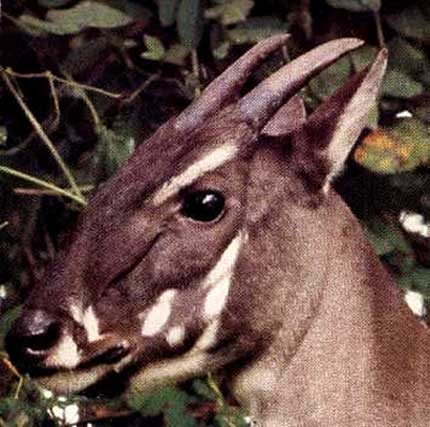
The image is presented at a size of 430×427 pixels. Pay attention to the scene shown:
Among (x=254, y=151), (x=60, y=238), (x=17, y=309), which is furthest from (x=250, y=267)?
Result: (x=60, y=238)

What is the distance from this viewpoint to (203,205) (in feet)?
11.8

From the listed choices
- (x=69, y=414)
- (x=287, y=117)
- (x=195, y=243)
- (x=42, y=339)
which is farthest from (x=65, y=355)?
(x=69, y=414)

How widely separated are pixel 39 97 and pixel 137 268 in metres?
1.48

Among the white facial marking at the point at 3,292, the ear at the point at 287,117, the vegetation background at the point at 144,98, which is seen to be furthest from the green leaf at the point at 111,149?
the ear at the point at 287,117

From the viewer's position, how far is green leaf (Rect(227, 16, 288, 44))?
4668 mm

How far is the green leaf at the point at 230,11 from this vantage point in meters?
4.63

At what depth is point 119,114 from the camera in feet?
15.8

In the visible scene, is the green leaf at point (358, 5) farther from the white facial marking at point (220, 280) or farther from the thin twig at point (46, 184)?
the white facial marking at point (220, 280)

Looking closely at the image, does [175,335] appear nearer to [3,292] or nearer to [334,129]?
[334,129]

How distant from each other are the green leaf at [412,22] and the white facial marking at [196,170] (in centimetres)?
120

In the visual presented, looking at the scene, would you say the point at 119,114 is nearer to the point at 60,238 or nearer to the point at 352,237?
the point at 60,238

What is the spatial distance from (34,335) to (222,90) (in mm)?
519

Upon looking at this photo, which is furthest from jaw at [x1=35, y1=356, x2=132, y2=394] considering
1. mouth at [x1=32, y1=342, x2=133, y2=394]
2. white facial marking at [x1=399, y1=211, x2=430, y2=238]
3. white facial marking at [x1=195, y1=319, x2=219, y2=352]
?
white facial marking at [x1=399, y1=211, x2=430, y2=238]

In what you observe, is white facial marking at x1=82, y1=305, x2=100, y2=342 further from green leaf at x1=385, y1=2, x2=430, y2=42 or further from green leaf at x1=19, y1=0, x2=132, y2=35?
green leaf at x1=385, y1=2, x2=430, y2=42
